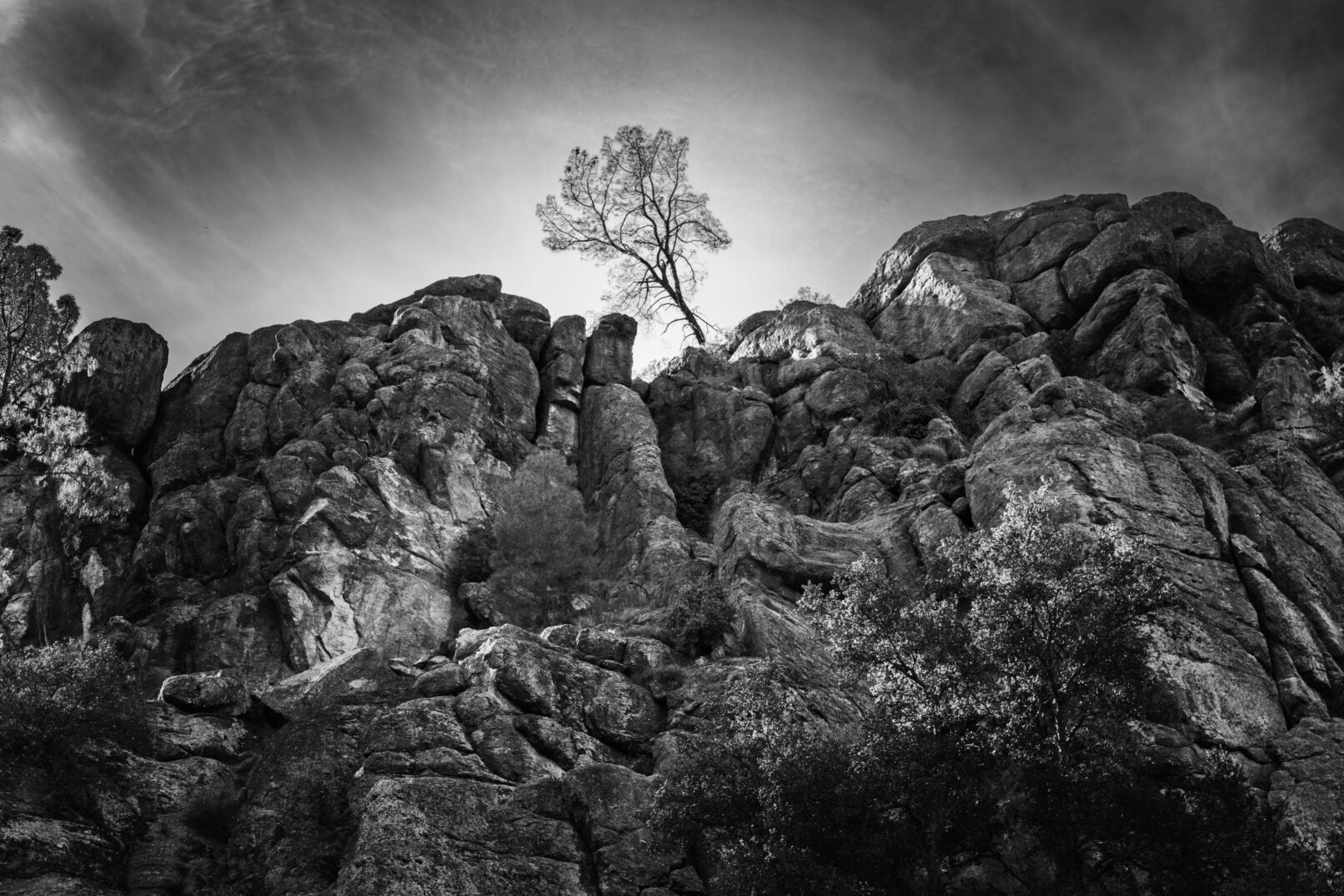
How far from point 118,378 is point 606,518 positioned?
33684 mm

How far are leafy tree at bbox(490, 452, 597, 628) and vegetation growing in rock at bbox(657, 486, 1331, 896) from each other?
70.9 ft

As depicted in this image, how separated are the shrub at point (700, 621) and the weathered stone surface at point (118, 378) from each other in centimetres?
4183

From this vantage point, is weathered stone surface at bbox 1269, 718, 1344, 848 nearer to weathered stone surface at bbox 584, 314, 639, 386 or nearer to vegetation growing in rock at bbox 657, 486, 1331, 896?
vegetation growing in rock at bbox 657, 486, 1331, 896

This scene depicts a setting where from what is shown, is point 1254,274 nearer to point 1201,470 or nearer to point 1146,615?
point 1201,470

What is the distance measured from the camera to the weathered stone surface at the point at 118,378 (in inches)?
2260

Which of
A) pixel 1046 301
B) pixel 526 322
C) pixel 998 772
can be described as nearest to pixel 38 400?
pixel 526 322

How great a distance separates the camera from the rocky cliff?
25422 mm

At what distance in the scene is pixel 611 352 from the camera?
70.9 m

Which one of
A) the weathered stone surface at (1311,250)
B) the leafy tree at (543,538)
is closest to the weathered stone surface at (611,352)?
A: the leafy tree at (543,538)

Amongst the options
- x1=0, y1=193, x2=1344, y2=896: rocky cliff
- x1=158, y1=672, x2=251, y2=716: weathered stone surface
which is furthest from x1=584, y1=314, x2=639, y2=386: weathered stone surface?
x1=158, y1=672, x2=251, y2=716: weathered stone surface

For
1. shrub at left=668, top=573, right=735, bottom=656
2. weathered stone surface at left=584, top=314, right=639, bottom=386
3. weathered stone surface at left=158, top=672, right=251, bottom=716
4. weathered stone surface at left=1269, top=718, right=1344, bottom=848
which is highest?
weathered stone surface at left=584, top=314, right=639, bottom=386

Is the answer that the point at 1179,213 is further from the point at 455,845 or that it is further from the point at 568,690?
the point at 455,845

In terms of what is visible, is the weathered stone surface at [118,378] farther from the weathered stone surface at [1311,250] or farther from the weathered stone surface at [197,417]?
the weathered stone surface at [1311,250]

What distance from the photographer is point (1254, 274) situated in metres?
62.4
